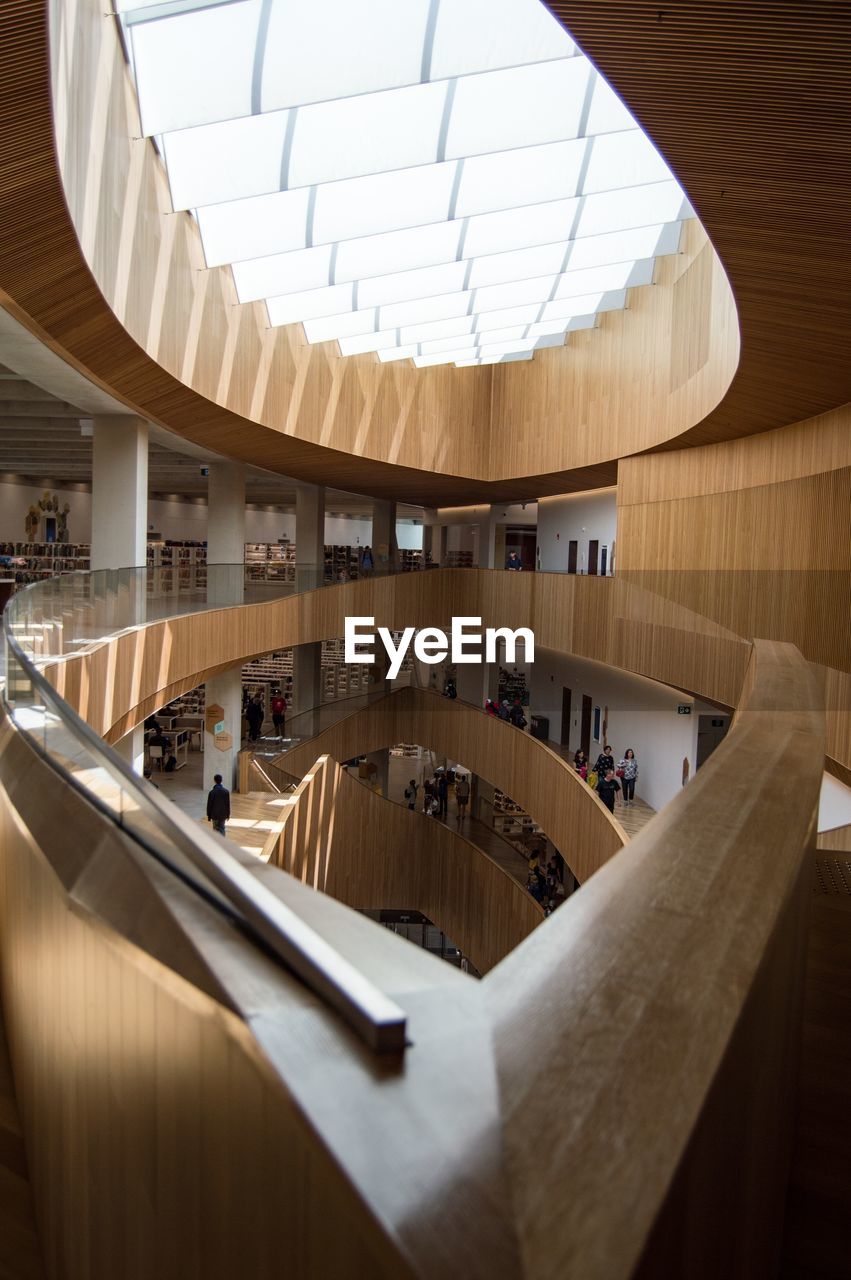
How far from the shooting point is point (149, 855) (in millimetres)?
1881

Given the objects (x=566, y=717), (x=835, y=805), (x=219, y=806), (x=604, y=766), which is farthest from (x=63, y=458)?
(x=835, y=805)

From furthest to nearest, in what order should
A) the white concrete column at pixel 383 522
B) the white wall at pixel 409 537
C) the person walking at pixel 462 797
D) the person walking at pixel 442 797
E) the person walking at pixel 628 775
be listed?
the white wall at pixel 409 537 → the person walking at pixel 462 797 → the white concrete column at pixel 383 522 → the person walking at pixel 442 797 → the person walking at pixel 628 775

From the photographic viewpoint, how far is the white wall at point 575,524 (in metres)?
23.1

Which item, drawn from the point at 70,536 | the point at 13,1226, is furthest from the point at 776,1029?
the point at 70,536

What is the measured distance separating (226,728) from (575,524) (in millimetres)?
10260

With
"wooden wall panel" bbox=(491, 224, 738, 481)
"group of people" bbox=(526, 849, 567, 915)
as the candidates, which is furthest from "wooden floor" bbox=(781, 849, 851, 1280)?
"group of people" bbox=(526, 849, 567, 915)

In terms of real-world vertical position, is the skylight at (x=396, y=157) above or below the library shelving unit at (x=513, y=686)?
above

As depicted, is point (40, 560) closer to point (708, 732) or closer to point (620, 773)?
point (620, 773)

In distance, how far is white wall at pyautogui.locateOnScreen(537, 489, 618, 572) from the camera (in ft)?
75.9

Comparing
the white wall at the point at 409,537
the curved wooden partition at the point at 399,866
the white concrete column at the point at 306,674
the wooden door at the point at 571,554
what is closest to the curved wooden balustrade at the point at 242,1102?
the curved wooden partition at the point at 399,866

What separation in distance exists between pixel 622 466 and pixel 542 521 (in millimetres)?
10068

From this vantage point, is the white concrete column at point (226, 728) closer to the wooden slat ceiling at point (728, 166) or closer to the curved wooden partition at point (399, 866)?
the curved wooden partition at point (399, 866)

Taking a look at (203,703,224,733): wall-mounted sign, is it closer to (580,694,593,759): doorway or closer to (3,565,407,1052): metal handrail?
(580,694,593,759): doorway

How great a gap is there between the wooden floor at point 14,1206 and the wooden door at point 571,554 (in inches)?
877
